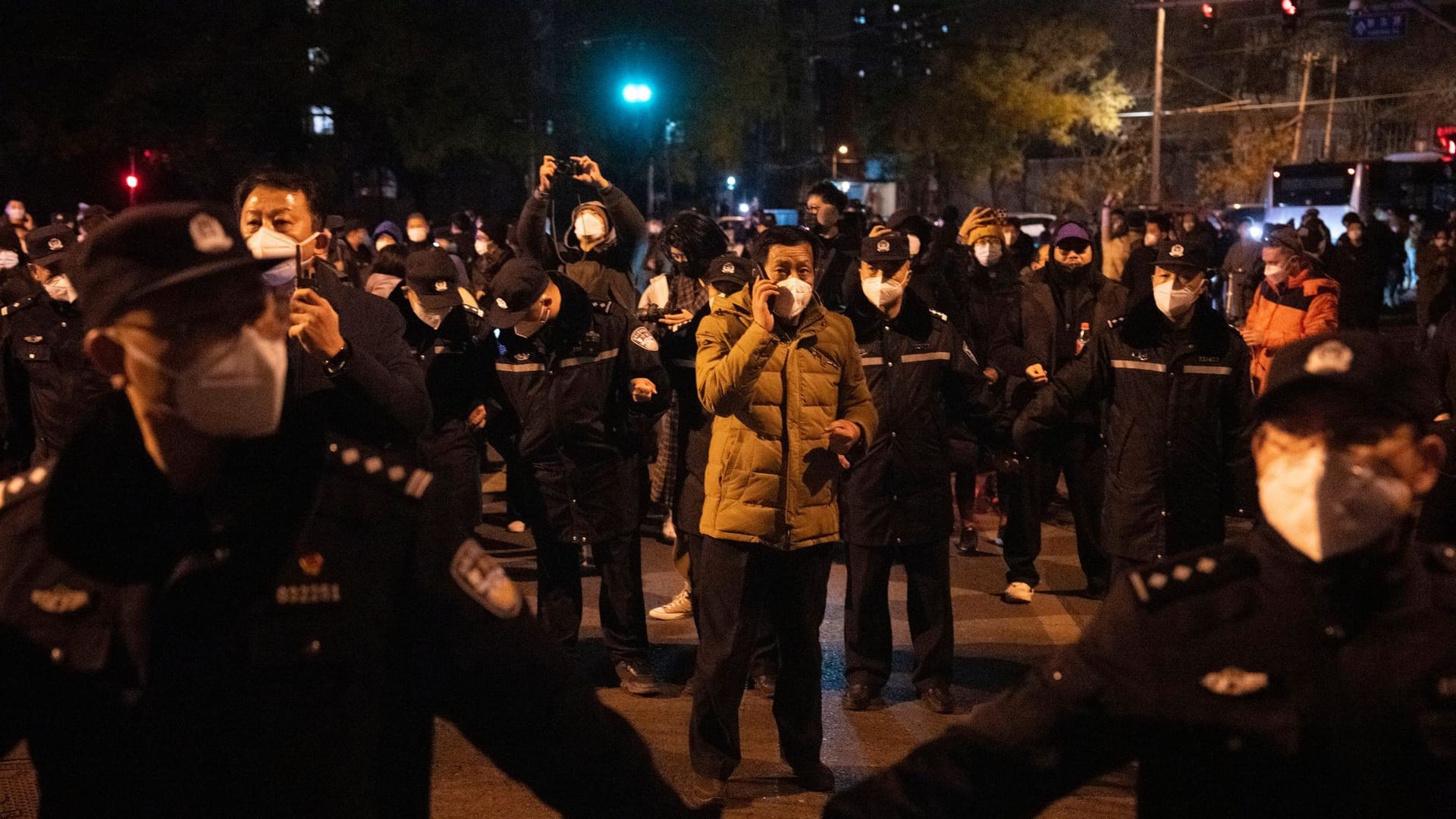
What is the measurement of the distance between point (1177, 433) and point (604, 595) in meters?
2.88

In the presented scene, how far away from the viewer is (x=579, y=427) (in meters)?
7.23

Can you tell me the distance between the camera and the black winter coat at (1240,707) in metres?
2.34

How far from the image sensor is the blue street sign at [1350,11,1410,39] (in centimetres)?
2695

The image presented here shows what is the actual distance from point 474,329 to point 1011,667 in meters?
3.23

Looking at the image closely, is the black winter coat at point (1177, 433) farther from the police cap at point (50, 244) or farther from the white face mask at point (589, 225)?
the police cap at point (50, 244)

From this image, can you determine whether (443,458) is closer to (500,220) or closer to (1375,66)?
(500,220)

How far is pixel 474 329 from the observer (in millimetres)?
7609

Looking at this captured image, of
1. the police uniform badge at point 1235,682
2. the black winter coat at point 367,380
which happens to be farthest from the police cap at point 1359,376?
the black winter coat at point 367,380

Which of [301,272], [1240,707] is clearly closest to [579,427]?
[301,272]

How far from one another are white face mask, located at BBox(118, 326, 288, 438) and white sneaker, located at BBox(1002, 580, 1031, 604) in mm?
7095

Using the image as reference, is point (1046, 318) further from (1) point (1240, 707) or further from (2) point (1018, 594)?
(1) point (1240, 707)

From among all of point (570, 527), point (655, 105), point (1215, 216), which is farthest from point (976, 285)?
point (655, 105)

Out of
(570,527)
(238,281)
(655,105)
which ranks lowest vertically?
(570,527)

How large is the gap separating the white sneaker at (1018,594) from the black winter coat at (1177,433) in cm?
244
